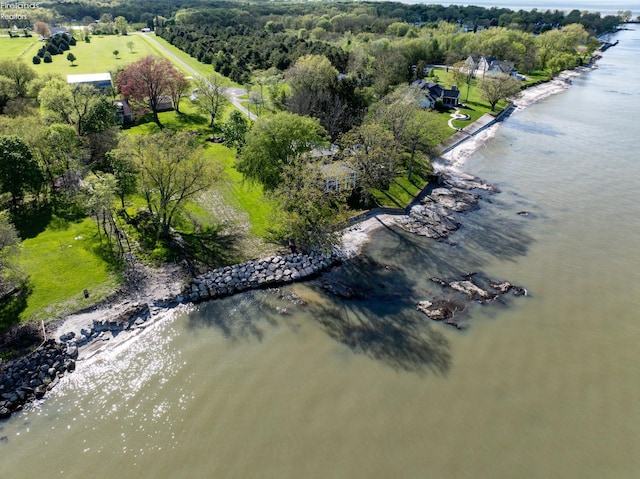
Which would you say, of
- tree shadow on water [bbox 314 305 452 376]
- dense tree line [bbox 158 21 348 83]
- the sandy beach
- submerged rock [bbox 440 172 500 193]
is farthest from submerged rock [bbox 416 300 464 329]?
dense tree line [bbox 158 21 348 83]

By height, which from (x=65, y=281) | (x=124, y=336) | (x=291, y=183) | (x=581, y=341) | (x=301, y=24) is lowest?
(x=581, y=341)

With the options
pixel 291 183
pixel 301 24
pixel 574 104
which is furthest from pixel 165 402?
pixel 301 24

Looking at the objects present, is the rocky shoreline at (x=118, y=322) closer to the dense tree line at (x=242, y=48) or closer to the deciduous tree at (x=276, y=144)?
the deciduous tree at (x=276, y=144)

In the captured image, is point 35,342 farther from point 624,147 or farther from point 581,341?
point 624,147

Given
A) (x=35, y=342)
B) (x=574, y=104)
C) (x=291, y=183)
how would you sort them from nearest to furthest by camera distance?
(x=35, y=342) → (x=291, y=183) → (x=574, y=104)

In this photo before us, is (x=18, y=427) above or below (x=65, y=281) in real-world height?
below

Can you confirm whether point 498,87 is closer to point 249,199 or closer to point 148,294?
point 249,199
